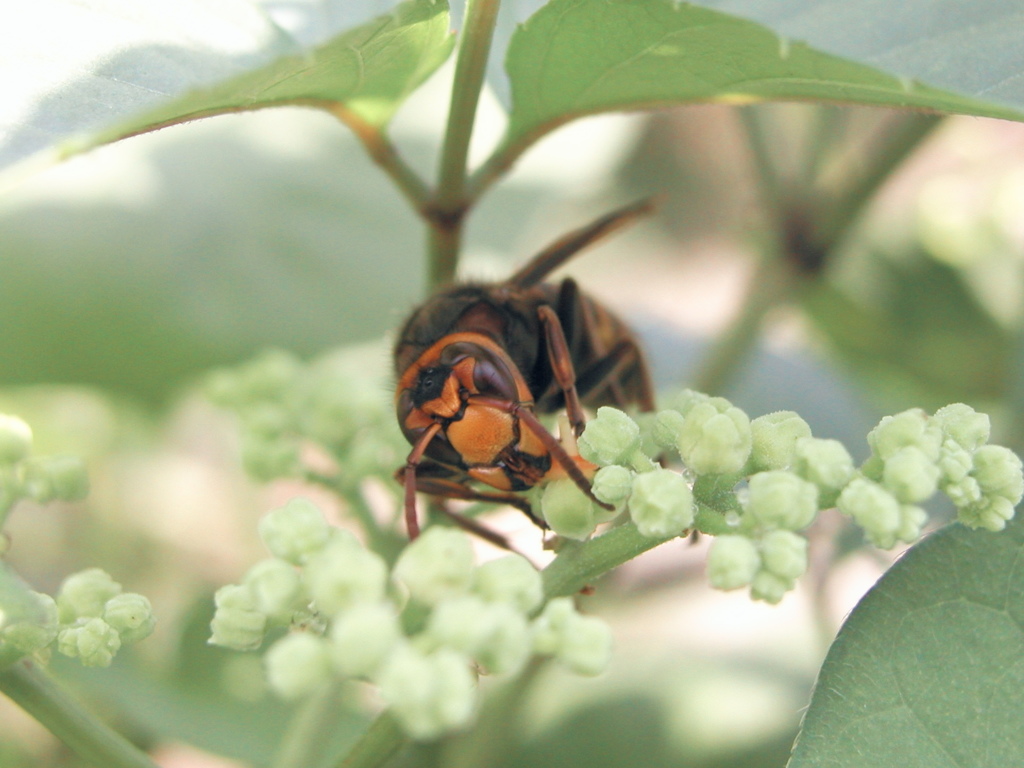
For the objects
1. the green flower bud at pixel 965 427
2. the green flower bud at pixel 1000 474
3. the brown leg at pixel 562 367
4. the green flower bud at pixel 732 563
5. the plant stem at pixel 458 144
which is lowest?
the green flower bud at pixel 732 563

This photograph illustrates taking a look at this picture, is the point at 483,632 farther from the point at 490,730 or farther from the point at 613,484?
the point at 490,730

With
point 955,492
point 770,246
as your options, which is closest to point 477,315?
point 955,492

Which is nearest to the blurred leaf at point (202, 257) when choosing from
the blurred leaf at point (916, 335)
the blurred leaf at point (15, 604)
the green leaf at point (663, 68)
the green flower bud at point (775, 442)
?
the green leaf at point (663, 68)

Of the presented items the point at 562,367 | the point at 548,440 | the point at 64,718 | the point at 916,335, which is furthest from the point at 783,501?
the point at 916,335

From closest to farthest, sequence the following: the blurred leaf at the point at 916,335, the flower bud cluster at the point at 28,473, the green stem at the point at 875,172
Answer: the flower bud cluster at the point at 28,473 → the green stem at the point at 875,172 → the blurred leaf at the point at 916,335

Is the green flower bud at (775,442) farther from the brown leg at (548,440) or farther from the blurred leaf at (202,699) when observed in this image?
the blurred leaf at (202,699)

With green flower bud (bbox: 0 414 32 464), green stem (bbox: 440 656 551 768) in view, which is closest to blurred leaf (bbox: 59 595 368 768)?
green stem (bbox: 440 656 551 768)

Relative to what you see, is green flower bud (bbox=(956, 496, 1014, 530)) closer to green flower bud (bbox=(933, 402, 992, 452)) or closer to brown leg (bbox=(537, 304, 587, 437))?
green flower bud (bbox=(933, 402, 992, 452))
